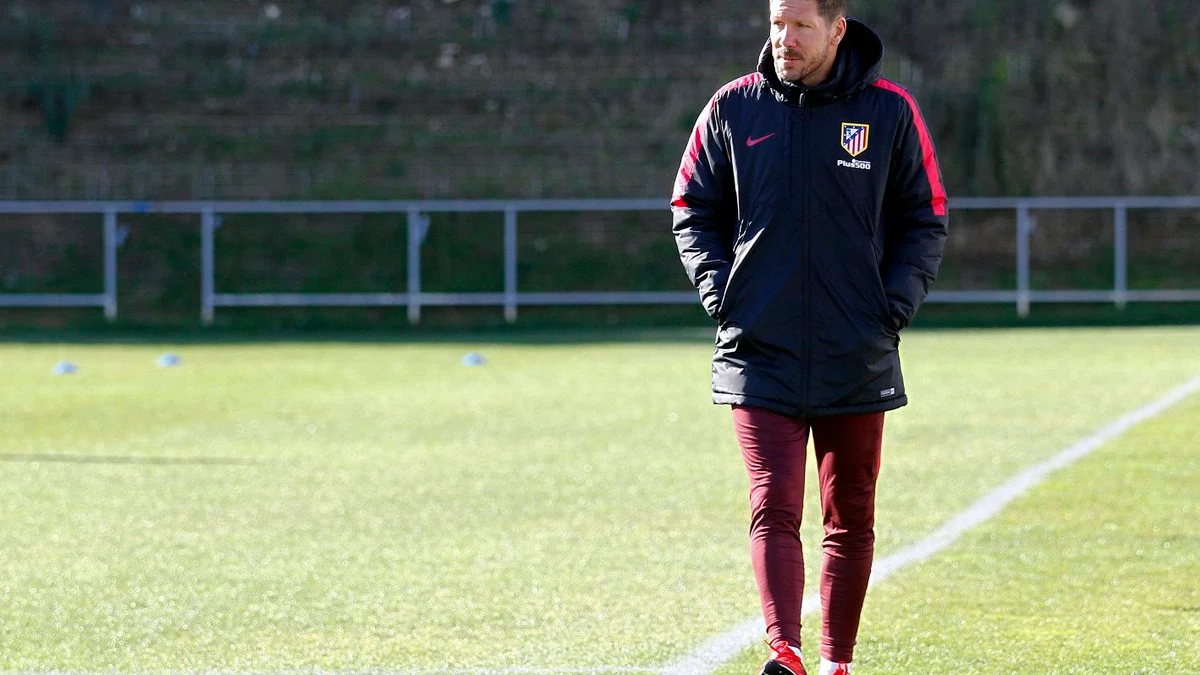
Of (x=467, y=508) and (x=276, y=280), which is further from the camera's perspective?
(x=276, y=280)

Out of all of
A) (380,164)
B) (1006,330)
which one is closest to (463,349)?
(1006,330)

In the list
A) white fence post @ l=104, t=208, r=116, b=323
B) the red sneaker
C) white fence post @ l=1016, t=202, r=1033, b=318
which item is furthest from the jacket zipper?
white fence post @ l=104, t=208, r=116, b=323

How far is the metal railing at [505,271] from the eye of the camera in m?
27.5

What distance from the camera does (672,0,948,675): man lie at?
4.54 meters

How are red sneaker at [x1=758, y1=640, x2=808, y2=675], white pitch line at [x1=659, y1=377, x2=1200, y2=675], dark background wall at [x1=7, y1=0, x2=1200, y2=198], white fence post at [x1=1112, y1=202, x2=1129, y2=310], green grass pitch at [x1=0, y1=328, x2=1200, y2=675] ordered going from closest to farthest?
1. red sneaker at [x1=758, y1=640, x2=808, y2=675]
2. white pitch line at [x1=659, y1=377, x2=1200, y2=675]
3. green grass pitch at [x1=0, y1=328, x2=1200, y2=675]
4. white fence post at [x1=1112, y1=202, x2=1129, y2=310]
5. dark background wall at [x1=7, y1=0, x2=1200, y2=198]

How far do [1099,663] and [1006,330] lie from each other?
20498mm

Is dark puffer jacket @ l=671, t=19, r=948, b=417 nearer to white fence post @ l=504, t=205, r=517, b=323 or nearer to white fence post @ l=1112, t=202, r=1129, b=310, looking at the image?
white fence post @ l=504, t=205, r=517, b=323

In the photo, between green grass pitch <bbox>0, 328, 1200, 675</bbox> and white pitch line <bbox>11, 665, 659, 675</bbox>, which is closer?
white pitch line <bbox>11, 665, 659, 675</bbox>

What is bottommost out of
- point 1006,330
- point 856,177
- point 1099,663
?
point 1006,330

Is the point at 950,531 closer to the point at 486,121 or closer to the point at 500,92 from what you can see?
the point at 486,121

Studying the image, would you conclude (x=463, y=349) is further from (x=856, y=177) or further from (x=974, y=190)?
(x=856, y=177)

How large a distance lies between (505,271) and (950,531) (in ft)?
70.2

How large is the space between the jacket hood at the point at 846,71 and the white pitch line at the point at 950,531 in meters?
1.57

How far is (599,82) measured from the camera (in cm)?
3228
